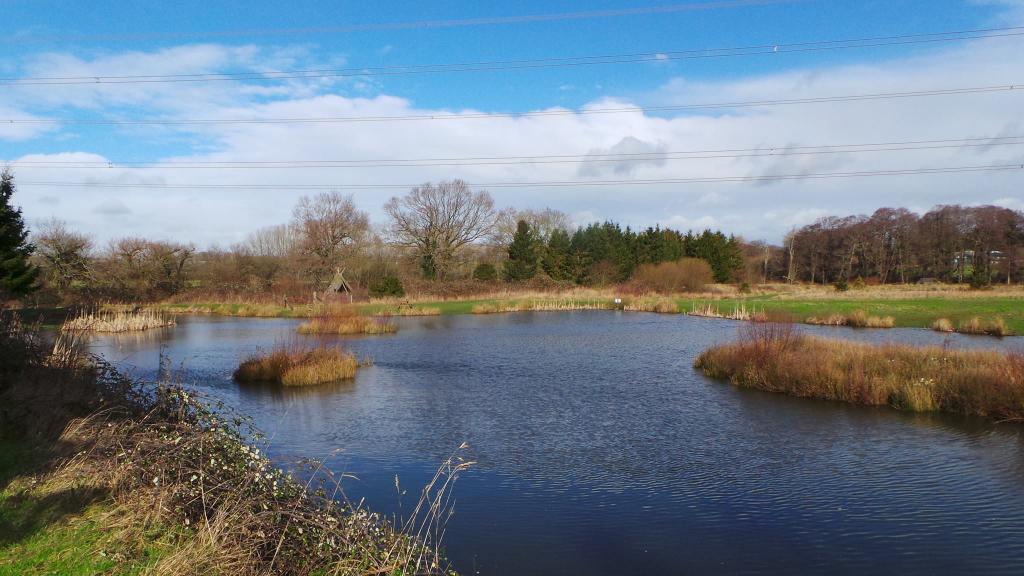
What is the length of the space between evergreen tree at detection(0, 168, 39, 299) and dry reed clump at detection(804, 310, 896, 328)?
34.0 m

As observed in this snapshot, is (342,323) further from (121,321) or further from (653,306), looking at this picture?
(653,306)

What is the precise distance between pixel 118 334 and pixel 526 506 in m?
26.5

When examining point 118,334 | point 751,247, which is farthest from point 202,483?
point 751,247

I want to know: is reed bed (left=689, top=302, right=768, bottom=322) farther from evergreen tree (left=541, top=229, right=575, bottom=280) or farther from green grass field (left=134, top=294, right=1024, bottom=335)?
evergreen tree (left=541, top=229, right=575, bottom=280)

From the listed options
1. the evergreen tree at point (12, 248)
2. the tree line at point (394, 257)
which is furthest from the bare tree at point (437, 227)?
the evergreen tree at point (12, 248)

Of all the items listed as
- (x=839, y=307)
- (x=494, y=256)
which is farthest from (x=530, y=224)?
(x=839, y=307)

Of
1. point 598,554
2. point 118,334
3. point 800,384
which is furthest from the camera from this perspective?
point 118,334

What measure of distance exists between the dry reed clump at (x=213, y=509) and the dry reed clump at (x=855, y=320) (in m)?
25.0

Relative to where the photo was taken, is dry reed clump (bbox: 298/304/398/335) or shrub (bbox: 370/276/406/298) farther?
shrub (bbox: 370/276/406/298)

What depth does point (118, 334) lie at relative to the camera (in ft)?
94.5

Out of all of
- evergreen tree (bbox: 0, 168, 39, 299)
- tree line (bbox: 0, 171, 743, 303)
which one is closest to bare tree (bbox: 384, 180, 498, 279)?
tree line (bbox: 0, 171, 743, 303)

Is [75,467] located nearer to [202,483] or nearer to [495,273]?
[202,483]

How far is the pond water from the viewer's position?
23.6 feet

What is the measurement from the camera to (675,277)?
50219 mm
